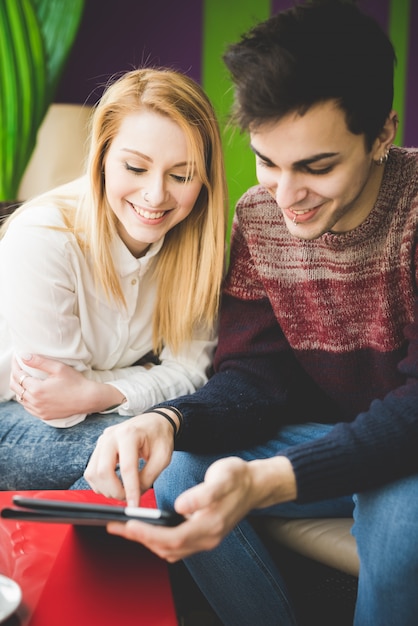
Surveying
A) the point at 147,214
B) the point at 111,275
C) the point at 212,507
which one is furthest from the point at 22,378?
the point at 212,507

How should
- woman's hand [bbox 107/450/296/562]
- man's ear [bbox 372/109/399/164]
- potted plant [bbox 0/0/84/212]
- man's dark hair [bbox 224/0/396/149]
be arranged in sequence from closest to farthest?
woman's hand [bbox 107/450/296/562]
man's dark hair [bbox 224/0/396/149]
man's ear [bbox 372/109/399/164]
potted plant [bbox 0/0/84/212]

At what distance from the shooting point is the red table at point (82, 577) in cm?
94

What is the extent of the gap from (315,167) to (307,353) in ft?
1.38

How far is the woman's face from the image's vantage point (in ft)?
4.80

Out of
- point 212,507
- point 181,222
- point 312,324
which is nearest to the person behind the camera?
point 212,507

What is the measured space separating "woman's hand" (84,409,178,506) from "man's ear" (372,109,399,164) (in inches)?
22.5

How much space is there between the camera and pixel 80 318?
1609 millimetres

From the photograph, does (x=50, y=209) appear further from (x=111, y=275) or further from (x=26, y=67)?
(x=26, y=67)

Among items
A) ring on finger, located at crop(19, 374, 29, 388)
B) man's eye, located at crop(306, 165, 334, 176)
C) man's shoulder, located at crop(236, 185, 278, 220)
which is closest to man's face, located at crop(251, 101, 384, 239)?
man's eye, located at crop(306, 165, 334, 176)

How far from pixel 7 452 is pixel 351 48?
100 cm

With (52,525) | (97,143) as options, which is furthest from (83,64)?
(52,525)

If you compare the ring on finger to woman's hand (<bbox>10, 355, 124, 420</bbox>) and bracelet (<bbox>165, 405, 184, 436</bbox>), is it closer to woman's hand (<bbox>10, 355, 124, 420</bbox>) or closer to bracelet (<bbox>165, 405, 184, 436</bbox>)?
woman's hand (<bbox>10, 355, 124, 420</bbox>)

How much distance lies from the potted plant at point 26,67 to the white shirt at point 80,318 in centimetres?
127

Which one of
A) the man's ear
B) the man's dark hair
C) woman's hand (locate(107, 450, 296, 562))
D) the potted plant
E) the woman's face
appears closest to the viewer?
woman's hand (locate(107, 450, 296, 562))
